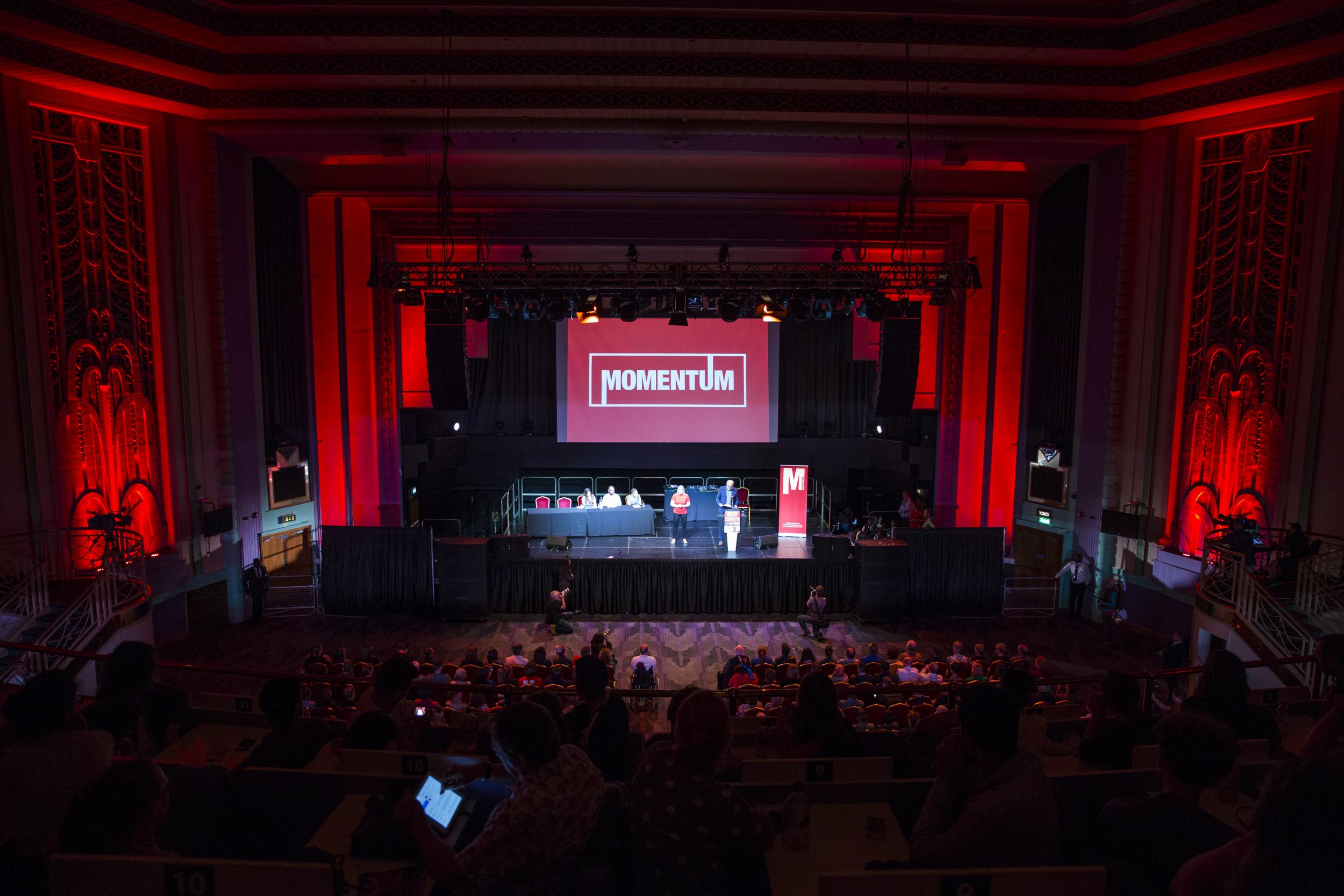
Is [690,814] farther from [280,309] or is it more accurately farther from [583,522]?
[280,309]

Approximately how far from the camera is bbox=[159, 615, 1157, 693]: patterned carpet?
9242 mm

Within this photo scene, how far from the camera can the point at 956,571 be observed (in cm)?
1152

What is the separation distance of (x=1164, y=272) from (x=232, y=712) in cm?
1146

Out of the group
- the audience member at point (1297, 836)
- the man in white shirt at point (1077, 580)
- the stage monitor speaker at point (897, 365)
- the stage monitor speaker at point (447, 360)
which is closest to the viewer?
the audience member at point (1297, 836)

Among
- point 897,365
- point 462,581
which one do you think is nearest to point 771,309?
point 897,365

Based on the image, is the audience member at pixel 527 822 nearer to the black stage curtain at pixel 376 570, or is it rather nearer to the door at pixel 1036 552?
the black stage curtain at pixel 376 570

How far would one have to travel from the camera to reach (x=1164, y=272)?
9.91 metres

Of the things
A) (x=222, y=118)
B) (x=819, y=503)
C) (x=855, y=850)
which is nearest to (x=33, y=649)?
(x=855, y=850)

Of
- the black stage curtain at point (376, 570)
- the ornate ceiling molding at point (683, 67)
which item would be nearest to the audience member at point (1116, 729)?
the ornate ceiling molding at point (683, 67)

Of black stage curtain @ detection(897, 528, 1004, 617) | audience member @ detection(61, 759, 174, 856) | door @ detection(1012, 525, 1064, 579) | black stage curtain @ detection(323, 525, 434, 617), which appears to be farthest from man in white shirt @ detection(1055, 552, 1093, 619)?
audience member @ detection(61, 759, 174, 856)

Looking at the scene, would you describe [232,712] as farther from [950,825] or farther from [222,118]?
[222,118]

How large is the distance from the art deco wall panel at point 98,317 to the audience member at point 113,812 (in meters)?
8.35

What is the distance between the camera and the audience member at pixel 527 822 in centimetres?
204

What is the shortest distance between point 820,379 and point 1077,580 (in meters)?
8.02
